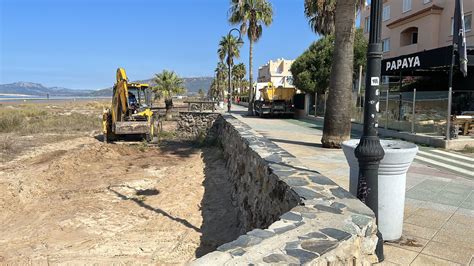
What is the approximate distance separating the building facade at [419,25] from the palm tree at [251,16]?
26.9 feet

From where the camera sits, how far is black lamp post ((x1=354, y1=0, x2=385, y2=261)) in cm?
415

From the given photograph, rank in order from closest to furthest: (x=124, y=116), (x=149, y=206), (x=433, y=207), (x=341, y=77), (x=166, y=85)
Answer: (x=433, y=207), (x=149, y=206), (x=341, y=77), (x=124, y=116), (x=166, y=85)

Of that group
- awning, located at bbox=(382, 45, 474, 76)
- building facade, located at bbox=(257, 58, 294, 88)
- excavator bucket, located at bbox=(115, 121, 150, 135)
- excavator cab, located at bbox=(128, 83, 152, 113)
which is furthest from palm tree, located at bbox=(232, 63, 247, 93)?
awning, located at bbox=(382, 45, 474, 76)

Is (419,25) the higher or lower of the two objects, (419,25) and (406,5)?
the lower

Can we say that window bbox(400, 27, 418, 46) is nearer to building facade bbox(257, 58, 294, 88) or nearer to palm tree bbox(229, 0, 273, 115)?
palm tree bbox(229, 0, 273, 115)

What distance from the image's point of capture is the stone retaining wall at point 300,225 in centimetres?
287

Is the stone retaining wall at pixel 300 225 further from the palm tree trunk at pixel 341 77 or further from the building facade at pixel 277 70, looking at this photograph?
the building facade at pixel 277 70

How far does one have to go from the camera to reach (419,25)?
2933cm

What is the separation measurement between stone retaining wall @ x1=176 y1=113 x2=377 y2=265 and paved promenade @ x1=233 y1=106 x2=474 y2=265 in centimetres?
75

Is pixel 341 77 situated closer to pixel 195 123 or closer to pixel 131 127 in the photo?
pixel 131 127

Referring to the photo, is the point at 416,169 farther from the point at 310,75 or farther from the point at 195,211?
the point at 310,75

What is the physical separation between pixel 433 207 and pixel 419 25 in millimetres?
27283

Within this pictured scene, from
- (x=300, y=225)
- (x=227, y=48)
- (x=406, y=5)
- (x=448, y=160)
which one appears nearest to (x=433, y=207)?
(x=300, y=225)

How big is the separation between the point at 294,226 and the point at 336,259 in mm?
555
